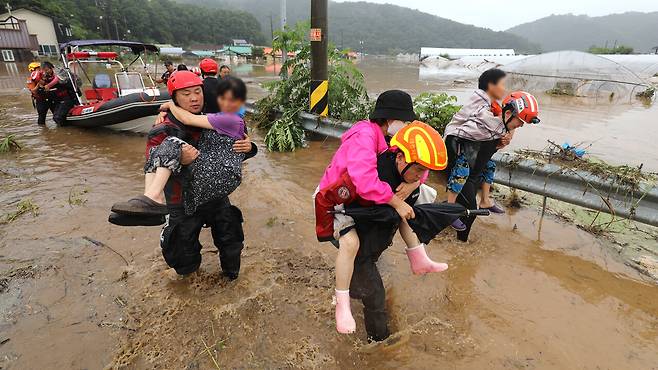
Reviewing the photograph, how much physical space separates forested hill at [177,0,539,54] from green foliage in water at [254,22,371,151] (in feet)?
445

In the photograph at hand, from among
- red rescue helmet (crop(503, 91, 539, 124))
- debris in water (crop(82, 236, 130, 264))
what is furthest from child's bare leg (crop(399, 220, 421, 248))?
debris in water (crop(82, 236, 130, 264))

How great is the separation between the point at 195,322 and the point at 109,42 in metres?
7.89

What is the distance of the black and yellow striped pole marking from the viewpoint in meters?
7.28

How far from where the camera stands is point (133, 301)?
297 cm

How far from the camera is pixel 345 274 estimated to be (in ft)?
7.82

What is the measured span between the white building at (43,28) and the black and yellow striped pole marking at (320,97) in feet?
170

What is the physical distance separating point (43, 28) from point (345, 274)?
6038cm

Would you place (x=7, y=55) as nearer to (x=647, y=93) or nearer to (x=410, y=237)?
(x=410, y=237)

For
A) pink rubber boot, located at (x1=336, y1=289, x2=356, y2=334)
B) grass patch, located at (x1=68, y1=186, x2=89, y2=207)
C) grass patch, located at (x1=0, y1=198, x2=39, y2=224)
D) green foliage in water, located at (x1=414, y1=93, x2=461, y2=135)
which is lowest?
grass patch, located at (x1=68, y1=186, x2=89, y2=207)

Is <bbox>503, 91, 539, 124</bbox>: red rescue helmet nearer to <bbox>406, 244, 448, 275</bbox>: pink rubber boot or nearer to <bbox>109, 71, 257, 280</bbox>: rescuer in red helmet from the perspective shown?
<bbox>406, 244, 448, 275</bbox>: pink rubber boot

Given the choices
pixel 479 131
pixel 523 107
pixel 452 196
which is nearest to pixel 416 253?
pixel 452 196

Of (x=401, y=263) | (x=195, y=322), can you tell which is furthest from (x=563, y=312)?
(x=195, y=322)

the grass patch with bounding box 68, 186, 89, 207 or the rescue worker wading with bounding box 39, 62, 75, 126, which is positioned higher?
the rescue worker wading with bounding box 39, 62, 75, 126

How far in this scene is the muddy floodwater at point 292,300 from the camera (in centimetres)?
251
